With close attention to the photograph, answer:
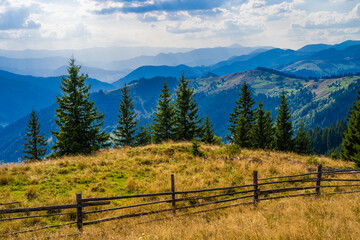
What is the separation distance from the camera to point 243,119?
4256 centimetres

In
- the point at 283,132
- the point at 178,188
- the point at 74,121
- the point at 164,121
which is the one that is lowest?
the point at 283,132

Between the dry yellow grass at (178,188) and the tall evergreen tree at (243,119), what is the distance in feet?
77.8

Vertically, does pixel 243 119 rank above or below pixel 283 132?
above

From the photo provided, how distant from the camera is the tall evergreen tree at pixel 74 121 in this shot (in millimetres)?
26016

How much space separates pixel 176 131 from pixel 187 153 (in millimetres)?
20009

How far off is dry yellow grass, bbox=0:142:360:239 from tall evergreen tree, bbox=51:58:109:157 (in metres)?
10.8

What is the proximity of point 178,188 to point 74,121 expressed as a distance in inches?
801

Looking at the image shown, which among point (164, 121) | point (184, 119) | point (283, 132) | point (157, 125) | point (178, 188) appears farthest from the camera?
point (283, 132)

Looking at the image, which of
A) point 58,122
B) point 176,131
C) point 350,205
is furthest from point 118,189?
point 176,131

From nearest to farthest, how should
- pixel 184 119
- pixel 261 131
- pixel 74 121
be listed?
pixel 74 121, pixel 184 119, pixel 261 131

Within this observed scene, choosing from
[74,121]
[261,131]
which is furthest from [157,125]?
[261,131]

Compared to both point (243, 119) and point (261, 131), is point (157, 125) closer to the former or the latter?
point (243, 119)

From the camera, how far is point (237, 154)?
19.4 m

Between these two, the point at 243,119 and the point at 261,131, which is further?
the point at 261,131
